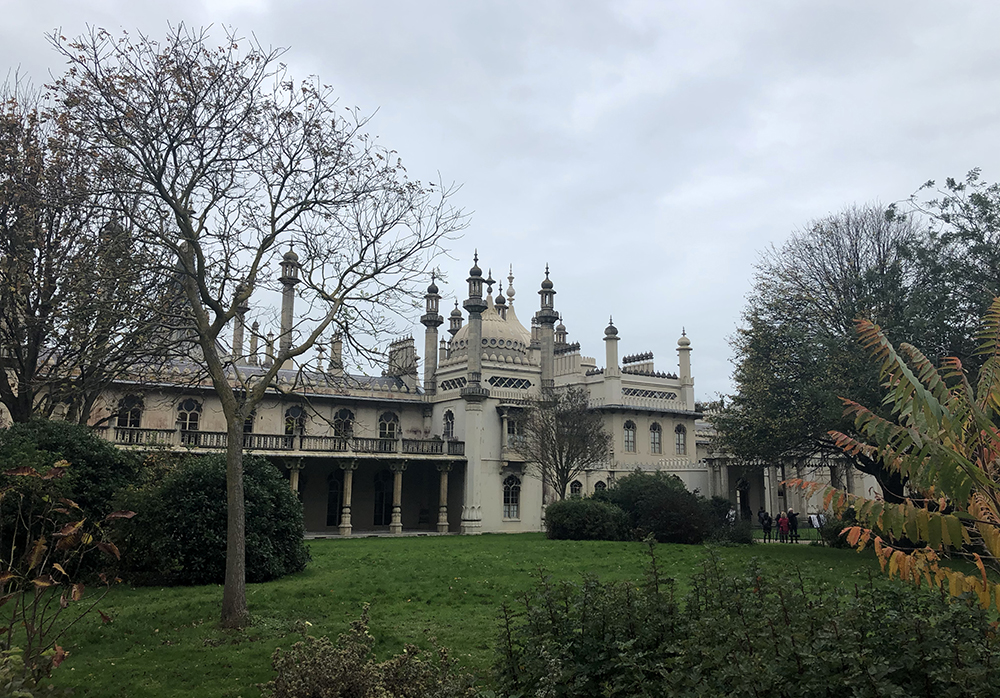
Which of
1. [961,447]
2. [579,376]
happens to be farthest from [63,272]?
[579,376]

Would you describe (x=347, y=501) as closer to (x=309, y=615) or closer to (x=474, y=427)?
(x=474, y=427)

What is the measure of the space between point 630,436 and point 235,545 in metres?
29.9

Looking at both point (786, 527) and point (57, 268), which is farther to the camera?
point (786, 527)

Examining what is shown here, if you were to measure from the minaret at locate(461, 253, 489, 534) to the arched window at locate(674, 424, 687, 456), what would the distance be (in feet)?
37.1

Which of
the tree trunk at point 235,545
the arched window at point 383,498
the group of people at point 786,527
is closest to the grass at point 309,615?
the tree trunk at point 235,545

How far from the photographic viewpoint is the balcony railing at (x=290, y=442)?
30016mm

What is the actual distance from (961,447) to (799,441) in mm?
21686

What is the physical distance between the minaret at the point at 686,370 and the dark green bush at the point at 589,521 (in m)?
15.6

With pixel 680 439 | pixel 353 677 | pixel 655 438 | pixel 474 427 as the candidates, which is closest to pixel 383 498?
pixel 474 427

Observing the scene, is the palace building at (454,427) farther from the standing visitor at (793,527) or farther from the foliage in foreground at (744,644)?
the foliage in foreground at (744,644)

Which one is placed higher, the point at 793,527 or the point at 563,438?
the point at 563,438

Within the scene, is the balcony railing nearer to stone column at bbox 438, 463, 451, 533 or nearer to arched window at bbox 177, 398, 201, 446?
stone column at bbox 438, 463, 451, 533

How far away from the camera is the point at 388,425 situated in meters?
39.3

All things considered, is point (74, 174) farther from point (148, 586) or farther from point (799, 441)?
point (799, 441)
